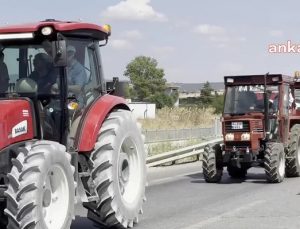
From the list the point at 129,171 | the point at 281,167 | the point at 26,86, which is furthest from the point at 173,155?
the point at 26,86

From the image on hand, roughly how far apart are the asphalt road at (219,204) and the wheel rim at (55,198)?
172cm

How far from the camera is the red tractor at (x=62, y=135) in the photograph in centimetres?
577

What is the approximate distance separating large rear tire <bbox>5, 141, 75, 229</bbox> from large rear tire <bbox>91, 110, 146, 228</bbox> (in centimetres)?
61

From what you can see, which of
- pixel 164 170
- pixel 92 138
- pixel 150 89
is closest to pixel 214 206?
pixel 92 138

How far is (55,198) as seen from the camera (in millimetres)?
6176

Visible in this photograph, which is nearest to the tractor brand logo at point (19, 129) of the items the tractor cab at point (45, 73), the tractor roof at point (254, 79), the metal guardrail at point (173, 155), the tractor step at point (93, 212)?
the tractor cab at point (45, 73)

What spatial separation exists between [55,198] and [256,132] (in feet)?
28.3

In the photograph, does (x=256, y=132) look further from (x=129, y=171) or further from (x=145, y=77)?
(x=145, y=77)

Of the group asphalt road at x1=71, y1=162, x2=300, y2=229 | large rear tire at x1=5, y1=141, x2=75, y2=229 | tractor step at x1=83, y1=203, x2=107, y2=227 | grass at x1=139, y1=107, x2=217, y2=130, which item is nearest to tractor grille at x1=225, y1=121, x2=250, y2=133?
asphalt road at x1=71, y1=162, x2=300, y2=229

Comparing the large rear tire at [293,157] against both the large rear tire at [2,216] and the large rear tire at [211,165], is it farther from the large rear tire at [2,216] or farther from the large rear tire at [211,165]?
the large rear tire at [2,216]

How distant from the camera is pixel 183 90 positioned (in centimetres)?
17025

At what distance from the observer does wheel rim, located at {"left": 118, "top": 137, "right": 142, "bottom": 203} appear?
24.5ft

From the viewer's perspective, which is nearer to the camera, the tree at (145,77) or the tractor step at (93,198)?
the tractor step at (93,198)

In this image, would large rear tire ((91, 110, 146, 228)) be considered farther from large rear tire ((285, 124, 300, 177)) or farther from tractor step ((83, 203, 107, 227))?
large rear tire ((285, 124, 300, 177))
